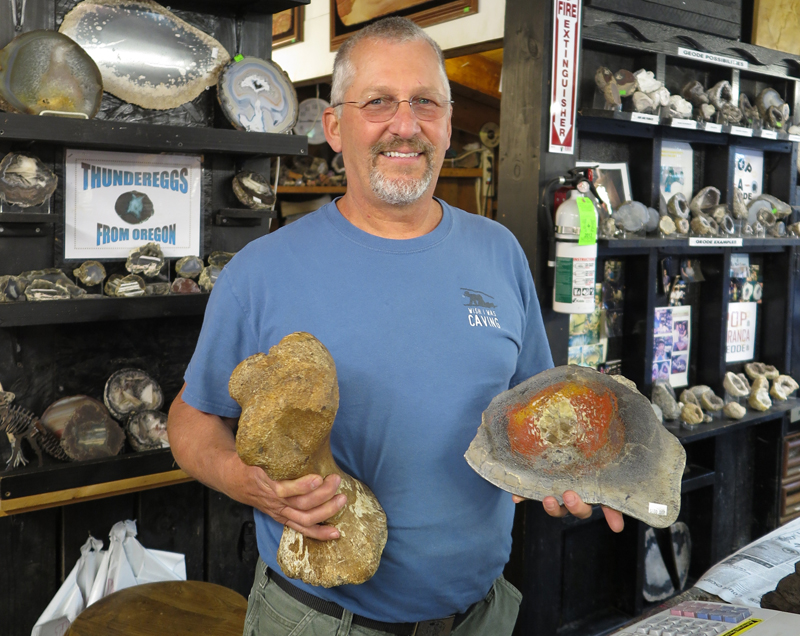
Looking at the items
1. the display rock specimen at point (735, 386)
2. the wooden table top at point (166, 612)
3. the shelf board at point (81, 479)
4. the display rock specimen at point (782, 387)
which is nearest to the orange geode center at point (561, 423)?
the wooden table top at point (166, 612)

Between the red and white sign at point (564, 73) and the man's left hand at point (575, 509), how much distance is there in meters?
1.50

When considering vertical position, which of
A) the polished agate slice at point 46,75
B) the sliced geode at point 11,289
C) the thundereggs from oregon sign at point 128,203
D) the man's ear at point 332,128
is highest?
the polished agate slice at point 46,75

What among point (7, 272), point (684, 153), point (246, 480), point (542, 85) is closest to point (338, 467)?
point (246, 480)

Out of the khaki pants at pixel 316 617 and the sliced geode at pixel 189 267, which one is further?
the sliced geode at pixel 189 267

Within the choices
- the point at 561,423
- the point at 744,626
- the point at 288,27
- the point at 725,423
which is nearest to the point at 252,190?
the point at 561,423

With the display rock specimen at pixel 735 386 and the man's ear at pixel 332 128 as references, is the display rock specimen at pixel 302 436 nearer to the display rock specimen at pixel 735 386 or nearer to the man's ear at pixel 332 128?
the man's ear at pixel 332 128

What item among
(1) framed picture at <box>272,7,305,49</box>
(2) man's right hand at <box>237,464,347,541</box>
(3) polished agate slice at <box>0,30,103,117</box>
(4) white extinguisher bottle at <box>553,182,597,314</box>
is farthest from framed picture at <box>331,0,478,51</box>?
(2) man's right hand at <box>237,464,347,541</box>

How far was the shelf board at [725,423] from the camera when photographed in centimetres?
277

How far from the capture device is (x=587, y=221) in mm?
2295

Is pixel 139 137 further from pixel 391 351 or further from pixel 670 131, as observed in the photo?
pixel 670 131

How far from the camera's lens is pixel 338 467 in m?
1.17

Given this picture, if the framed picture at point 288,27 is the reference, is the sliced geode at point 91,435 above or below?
below

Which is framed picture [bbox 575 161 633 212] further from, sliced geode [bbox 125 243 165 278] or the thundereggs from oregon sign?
sliced geode [bbox 125 243 165 278]

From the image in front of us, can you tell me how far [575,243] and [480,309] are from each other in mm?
1091
